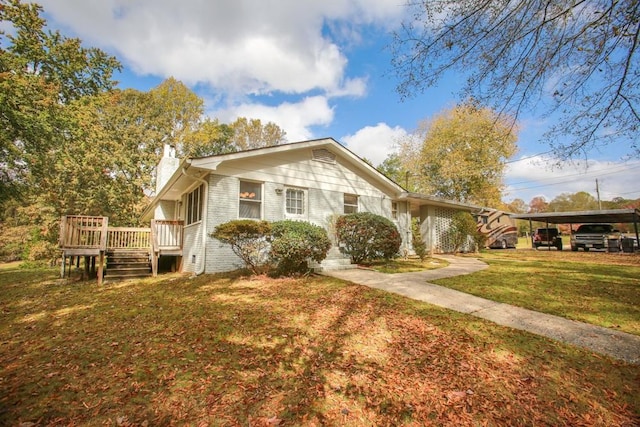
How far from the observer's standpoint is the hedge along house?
29.0ft

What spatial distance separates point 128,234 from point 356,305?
34.8 ft

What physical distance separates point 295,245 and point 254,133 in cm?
2693

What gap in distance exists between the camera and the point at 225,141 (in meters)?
29.7

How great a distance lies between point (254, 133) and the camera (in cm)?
3148

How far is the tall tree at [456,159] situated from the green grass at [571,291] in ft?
61.9

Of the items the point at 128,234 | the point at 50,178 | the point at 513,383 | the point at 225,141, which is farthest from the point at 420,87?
the point at 225,141

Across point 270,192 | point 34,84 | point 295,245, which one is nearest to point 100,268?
point 270,192

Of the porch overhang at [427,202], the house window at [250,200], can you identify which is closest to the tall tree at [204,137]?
the house window at [250,200]

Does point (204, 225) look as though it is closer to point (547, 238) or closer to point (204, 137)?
point (204, 137)

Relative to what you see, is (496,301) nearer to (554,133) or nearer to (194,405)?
(554,133)

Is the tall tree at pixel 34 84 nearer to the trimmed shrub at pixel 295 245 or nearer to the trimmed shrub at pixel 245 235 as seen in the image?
the trimmed shrub at pixel 245 235

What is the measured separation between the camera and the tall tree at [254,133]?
102 feet

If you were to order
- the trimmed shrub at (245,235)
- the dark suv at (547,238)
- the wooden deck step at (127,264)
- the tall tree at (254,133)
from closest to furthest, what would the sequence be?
the trimmed shrub at (245,235), the wooden deck step at (127,264), the dark suv at (547,238), the tall tree at (254,133)

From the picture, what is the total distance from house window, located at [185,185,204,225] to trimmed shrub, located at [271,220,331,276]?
3.55 m
